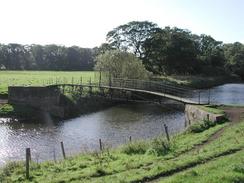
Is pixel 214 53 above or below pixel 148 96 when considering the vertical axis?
above

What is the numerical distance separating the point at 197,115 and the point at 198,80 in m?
60.7

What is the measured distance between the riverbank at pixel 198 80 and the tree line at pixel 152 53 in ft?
10.3

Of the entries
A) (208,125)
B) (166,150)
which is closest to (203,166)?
(166,150)

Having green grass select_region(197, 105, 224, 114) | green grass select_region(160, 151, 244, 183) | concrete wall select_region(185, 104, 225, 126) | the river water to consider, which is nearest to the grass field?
the river water

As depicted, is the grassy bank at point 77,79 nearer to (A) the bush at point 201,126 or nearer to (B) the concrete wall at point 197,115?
(B) the concrete wall at point 197,115

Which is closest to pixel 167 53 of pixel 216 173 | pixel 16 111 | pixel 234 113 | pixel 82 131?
pixel 16 111

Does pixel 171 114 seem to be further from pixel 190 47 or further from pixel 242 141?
pixel 190 47

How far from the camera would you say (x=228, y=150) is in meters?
19.1

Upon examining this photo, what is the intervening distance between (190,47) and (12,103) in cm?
6008

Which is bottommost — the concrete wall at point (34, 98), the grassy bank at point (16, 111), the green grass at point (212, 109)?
the grassy bank at point (16, 111)

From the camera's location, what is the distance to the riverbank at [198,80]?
8497 centimetres

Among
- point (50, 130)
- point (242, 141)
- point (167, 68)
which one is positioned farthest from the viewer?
point (167, 68)

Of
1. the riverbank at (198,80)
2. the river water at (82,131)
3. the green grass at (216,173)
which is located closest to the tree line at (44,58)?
the riverbank at (198,80)

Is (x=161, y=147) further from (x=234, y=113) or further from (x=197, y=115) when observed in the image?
(x=197, y=115)
